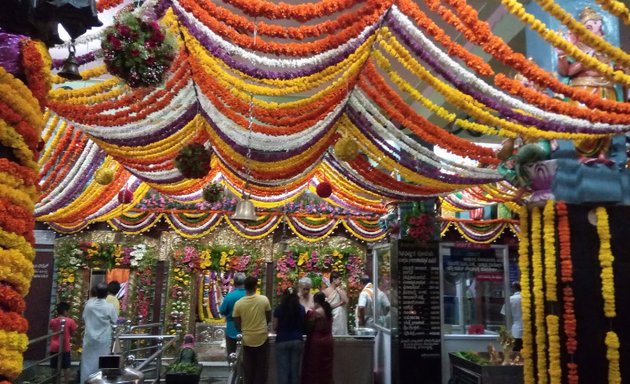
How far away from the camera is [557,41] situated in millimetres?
3230

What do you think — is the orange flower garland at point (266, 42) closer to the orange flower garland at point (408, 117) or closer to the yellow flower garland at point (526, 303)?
the orange flower garland at point (408, 117)

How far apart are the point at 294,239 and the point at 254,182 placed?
4.60 metres

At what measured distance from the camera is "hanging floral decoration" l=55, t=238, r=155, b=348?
1118 centimetres

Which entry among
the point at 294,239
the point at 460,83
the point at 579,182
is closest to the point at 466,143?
the point at 579,182

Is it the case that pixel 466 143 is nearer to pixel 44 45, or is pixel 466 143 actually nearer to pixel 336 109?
pixel 336 109

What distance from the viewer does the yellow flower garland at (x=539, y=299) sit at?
488cm

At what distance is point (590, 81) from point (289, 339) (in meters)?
4.24

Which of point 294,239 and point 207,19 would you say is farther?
point 294,239

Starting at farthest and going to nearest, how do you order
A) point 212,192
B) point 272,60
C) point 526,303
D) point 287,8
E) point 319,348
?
point 212,192, point 319,348, point 526,303, point 272,60, point 287,8

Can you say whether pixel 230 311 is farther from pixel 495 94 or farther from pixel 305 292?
pixel 495 94

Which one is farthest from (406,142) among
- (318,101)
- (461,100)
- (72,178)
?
(72,178)

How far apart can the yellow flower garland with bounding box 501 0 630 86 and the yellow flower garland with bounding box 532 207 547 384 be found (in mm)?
1949

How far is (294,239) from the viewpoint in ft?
39.3

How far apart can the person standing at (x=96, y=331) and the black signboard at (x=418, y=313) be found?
397 cm
